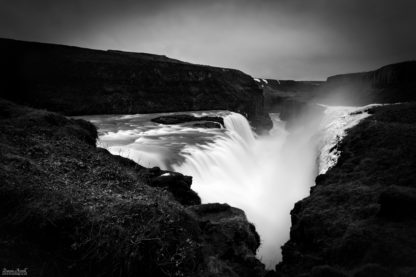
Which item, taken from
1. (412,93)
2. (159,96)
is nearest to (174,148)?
(159,96)

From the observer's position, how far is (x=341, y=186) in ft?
24.5

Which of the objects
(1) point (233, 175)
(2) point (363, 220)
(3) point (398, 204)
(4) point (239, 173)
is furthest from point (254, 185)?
(3) point (398, 204)

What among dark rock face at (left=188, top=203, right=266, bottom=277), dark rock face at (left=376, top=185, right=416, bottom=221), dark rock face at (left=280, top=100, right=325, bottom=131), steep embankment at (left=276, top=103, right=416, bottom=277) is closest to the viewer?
steep embankment at (left=276, top=103, right=416, bottom=277)

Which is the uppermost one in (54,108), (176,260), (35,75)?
(35,75)

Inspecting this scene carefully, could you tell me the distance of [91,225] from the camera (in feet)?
12.1

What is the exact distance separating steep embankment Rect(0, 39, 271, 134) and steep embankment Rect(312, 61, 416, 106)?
68.9ft

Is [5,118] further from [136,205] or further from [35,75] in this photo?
[35,75]

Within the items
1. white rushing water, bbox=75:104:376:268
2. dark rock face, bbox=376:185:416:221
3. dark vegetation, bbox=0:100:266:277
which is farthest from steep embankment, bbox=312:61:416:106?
dark vegetation, bbox=0:100:266:277

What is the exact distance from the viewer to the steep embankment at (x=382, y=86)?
34094 millimetres

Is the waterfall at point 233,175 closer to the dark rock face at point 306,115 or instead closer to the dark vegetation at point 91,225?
the dark vegetation at point 91,225

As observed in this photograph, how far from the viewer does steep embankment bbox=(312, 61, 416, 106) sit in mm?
34094

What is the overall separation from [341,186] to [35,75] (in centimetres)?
4351

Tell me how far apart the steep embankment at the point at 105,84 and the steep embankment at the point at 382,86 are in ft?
68.9

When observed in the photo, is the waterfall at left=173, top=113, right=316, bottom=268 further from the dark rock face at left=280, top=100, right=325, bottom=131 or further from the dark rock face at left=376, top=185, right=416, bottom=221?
the dark rock face at left=280, top=100, right=325, bottom=131
